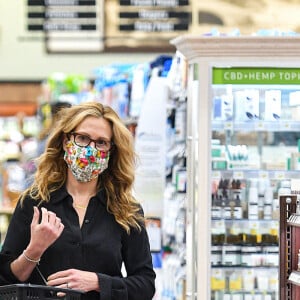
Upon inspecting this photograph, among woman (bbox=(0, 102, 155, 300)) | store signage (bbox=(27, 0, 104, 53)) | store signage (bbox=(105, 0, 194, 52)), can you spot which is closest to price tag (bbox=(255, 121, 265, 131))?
woman (bbox=(0, 102, 155, 300))

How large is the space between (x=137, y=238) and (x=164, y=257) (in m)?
4.52

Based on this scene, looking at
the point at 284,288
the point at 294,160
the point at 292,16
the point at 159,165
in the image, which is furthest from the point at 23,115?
the point at 284,288

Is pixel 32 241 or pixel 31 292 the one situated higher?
pixel 32 241

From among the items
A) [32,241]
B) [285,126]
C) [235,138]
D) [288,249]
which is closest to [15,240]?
[32,241]

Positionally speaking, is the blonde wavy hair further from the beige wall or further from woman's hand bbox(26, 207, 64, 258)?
the beige wall

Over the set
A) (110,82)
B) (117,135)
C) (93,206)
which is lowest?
(93,206)

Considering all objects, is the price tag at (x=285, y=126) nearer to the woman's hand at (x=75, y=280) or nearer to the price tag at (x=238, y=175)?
the price tag at (x=238, y=175)

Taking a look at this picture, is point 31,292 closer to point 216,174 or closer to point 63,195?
point 63,195

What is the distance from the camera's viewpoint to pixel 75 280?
3.79 meters

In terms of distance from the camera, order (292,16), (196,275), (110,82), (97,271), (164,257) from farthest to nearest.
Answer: (110,82) → (292,16) → (164,257) → (196,275) → (97,271)

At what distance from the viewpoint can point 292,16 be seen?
10.8 m

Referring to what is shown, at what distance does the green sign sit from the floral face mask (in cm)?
251

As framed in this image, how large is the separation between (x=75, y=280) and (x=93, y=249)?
0.19 metres

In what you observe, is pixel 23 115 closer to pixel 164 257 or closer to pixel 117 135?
pixel 164 257
